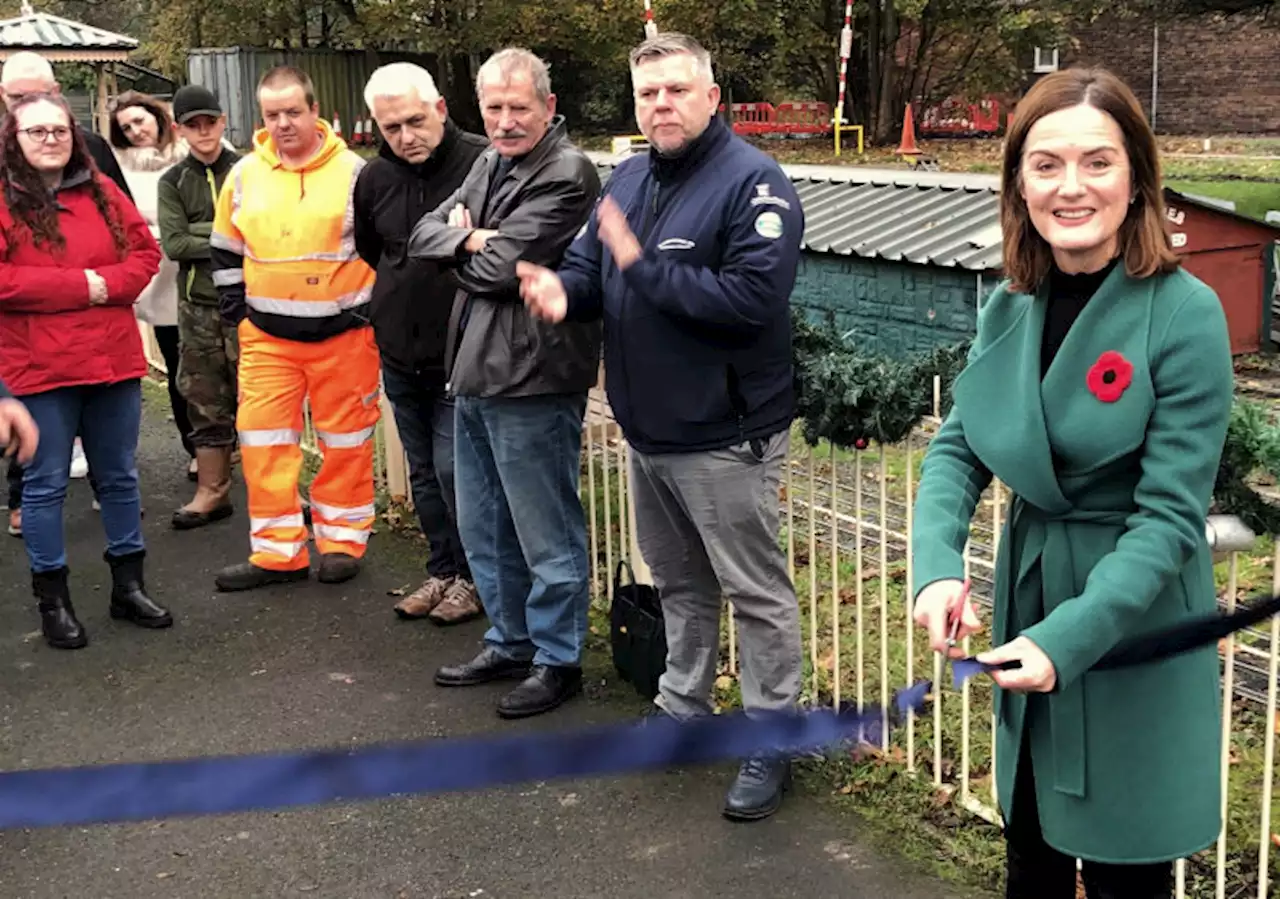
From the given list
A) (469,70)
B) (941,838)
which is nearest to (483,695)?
(941,838)

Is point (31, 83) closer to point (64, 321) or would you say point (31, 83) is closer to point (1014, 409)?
point (64, 321)

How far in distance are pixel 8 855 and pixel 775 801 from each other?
2.15 metres

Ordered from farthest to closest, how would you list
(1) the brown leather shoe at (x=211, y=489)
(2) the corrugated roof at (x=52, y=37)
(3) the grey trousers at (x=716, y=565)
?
(2) the corrugated roof at (x=52, y=37) < (1) the brown leather shoe at (x=211, y=489) < (3) the grey trousers at (x=716, y=565)

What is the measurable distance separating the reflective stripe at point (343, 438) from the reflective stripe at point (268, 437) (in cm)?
13

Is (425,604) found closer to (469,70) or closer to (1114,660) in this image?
(1114,660)

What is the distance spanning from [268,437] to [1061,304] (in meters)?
4.23

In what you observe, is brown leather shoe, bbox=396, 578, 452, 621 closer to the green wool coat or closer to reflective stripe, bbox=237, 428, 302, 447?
reflective stripe, bbox=237, 428, 302, 447

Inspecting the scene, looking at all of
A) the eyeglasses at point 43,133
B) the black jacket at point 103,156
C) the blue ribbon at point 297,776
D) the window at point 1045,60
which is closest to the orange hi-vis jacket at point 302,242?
the eyeglasses at point 43,133

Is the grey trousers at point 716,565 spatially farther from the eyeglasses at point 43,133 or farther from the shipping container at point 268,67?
the shipping container at point 268,67

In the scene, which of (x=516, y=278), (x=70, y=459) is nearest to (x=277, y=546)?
(x=70, y=459)

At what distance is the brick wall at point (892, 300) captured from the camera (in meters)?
9.38

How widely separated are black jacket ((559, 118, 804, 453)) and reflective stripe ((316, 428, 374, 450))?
7.50 ft

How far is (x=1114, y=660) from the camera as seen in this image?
2.34m

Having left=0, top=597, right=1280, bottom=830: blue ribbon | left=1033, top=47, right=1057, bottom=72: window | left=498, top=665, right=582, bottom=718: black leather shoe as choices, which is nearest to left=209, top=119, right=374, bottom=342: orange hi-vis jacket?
left=498, top=665, right=582, bottom=718: black leather shoe
